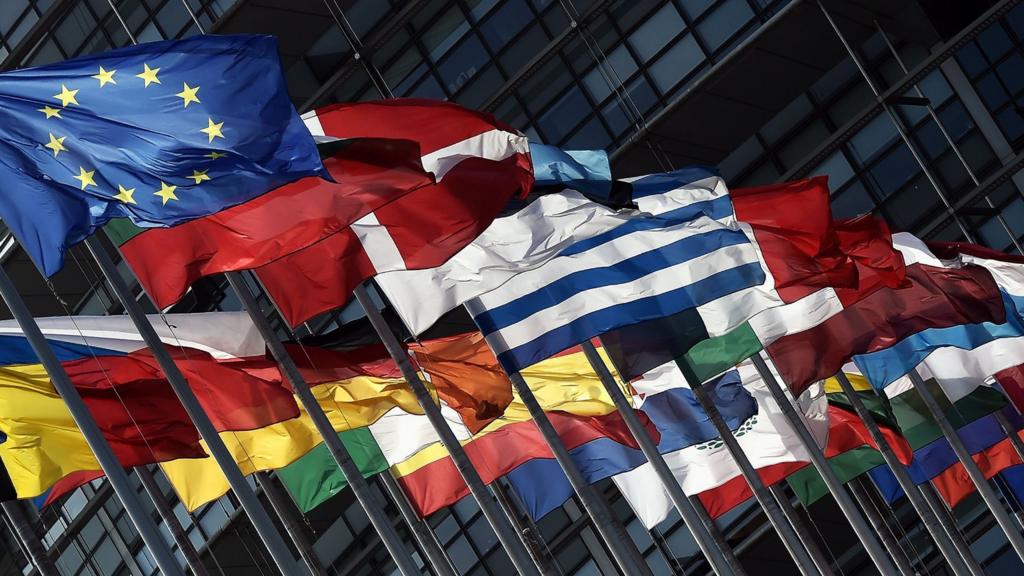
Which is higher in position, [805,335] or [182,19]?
[182,19]

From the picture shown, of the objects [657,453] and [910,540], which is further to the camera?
[910,540]

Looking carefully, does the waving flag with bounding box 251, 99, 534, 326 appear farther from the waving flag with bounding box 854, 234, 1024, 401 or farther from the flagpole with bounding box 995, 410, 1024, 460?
the flagpole with bounding box 995, 410, 1024, 460

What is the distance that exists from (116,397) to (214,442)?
3.41 metres

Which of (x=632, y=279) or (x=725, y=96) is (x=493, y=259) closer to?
(x=632, y=279)

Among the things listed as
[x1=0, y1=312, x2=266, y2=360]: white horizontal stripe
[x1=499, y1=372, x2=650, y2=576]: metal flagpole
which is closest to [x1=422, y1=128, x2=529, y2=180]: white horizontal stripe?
[x1=499, y1=372, x2=650, y2=576]: metal flagpole

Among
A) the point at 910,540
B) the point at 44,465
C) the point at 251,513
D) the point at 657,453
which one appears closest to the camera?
the point at 251,513

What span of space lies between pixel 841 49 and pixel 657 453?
23.7 metres

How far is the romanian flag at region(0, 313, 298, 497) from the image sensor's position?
20438 mm

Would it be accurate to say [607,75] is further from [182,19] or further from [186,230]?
[186,230]

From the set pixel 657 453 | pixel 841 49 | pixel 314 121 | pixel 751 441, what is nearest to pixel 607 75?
pixel 841 49

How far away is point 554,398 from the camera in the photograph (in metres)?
27.0

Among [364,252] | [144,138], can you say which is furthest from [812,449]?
[144,138]

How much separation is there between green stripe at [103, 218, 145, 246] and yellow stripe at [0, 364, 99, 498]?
2.44 meters

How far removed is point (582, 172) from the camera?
23.1 metres
